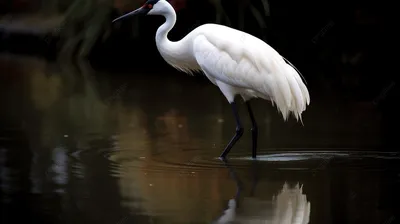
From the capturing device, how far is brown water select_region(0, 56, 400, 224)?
26.2ft

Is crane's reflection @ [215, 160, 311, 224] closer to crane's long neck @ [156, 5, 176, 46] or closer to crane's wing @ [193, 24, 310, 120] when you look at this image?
crane's wing @ [193, 24, 310, 120]

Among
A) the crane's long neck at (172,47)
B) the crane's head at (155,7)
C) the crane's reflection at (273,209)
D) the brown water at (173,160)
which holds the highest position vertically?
the crane's head at (155,7)

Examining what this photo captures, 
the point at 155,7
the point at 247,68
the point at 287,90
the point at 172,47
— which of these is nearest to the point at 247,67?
the point at 247,68

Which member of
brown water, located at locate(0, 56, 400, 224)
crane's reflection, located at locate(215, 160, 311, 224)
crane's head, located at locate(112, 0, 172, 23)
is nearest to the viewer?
crane's reflection, located at locate(215, 160, 311, 224)

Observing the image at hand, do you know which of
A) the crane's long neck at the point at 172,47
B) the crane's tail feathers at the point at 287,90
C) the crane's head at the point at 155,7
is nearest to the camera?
the crane's tail feathers at the point at 287,90

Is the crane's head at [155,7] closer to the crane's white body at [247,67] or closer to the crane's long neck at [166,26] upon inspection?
the crane's long neck at [166,26]

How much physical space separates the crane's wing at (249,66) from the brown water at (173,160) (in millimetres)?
609

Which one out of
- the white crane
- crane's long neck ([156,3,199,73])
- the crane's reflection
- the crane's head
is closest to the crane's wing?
the white crane

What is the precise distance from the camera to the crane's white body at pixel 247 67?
10539 mm

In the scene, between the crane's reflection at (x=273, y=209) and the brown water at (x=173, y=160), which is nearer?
the crane's reflection at (x=273, y=209)

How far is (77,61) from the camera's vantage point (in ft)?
77.4

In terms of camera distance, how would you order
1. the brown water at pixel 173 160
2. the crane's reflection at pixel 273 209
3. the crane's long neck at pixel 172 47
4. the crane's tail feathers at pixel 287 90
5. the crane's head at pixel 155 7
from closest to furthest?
the crane's reflection at pixel 273 209, the brown water at pixel 173 160, the crane's tail feathers at pixel 287 90, the crane's long neck at pixel 172 47, the crane's head at pixel 155 7

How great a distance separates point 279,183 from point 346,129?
3.88m

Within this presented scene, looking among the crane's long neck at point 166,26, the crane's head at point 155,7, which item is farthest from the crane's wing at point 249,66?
the crane's head at point 155,7
